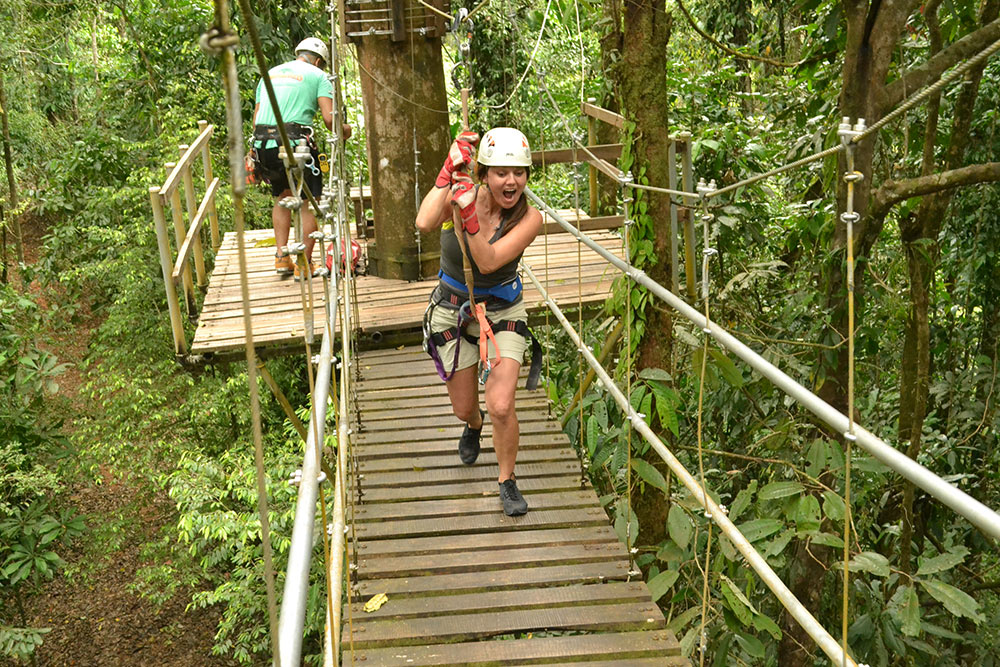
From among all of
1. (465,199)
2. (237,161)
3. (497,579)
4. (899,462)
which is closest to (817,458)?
(497,579)

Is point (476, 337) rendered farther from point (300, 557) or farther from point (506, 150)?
point (300, 557)

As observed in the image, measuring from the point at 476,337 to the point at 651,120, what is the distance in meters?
1.00

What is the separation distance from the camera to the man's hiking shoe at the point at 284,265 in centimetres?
565

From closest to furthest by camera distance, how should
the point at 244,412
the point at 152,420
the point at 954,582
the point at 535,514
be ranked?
the point at 535,514 → the point at 954,582 → the point at 244,412 → the point at 152,420

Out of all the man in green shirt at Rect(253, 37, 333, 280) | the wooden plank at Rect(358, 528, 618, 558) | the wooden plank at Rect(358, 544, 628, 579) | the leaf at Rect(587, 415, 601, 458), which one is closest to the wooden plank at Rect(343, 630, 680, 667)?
the wooden plank at Rect(358, 544, 628, 579)

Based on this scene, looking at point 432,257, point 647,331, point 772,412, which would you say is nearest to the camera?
point 647,331

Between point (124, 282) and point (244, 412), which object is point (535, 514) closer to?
point (244, 412)

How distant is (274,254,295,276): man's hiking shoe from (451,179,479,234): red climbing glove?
265 cm

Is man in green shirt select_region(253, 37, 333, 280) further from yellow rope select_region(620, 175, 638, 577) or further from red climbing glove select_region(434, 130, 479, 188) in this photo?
yellow rope select_region(620, 175, 638, 577)

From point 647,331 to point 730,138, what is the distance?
196 cm

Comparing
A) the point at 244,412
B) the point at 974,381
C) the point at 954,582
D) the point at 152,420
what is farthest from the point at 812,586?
the point at 152,420

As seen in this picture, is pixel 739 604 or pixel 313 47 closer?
pixel 739 604

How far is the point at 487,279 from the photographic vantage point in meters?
3.43

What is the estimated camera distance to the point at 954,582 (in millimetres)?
4480
